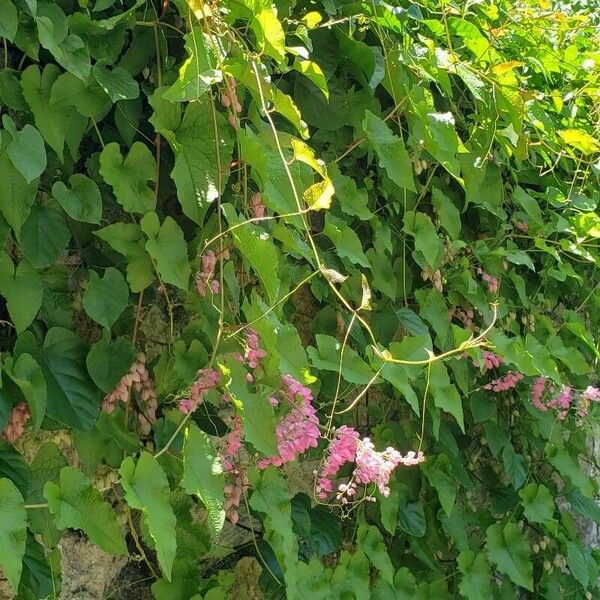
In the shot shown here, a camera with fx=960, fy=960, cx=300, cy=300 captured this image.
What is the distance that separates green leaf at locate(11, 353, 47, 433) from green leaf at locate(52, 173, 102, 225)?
0.59 ft

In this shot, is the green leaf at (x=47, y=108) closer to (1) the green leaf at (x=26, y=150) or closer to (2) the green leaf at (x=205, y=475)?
(1) the green leaf at (x=26, y=150)

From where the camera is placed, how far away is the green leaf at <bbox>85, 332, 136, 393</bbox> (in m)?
1.19

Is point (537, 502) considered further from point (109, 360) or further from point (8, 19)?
point (8, 19)

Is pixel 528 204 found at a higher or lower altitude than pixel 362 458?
lower

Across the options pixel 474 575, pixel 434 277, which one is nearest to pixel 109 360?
pixel 434 277

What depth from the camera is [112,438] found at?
1220 mm

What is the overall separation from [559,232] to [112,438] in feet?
3.92

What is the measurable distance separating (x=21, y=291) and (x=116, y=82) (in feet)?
0.90

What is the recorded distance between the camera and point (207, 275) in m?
1.21

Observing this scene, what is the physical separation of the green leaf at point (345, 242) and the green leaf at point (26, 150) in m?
0.53

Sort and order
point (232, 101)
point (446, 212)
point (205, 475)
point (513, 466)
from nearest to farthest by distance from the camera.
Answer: point (205, 475), point (232, 101), point (446, 212), point (513, 466)

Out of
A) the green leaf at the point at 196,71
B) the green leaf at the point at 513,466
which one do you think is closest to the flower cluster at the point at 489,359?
the green leaf at the point at 513,466

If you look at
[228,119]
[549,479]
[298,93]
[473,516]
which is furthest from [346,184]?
[549,479]

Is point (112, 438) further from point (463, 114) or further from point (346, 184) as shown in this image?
point (463, 114)
